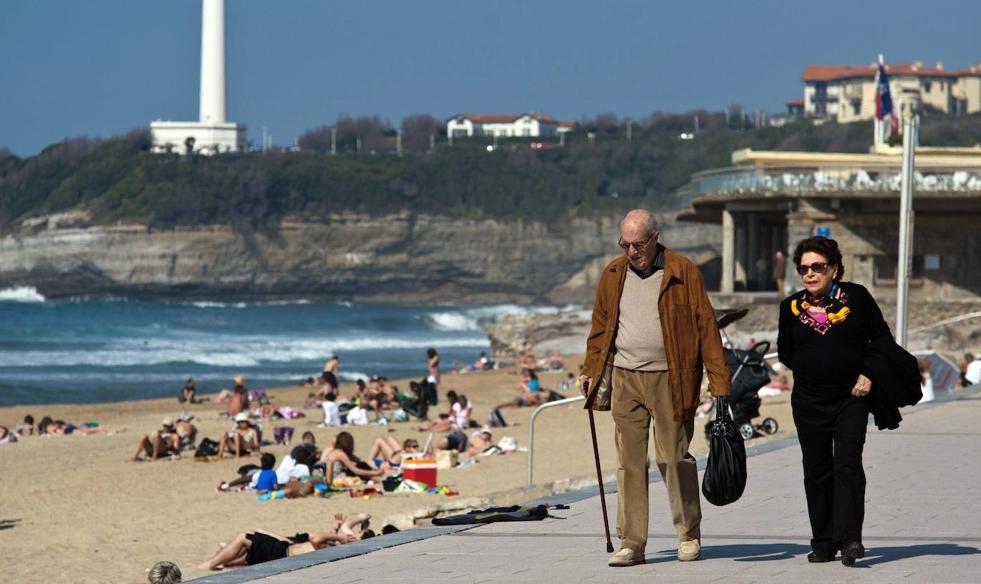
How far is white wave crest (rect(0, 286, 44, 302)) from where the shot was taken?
12949 centimetres

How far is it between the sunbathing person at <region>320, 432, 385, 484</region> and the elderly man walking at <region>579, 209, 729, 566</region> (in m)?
9.25

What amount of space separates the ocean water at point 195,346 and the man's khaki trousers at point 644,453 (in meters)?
31.1

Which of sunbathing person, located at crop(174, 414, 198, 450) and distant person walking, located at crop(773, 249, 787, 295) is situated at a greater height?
distant person walking, located at crop(773, 249, 787, 295)

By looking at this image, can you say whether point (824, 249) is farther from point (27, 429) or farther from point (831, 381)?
point (27, 429)

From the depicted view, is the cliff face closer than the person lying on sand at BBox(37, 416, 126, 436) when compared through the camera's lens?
No

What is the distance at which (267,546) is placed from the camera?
10.5 metres

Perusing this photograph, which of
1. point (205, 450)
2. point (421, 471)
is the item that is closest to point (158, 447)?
point (205, 450)

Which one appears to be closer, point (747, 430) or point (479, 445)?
point (747, 430)

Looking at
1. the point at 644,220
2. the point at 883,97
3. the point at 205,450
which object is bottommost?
the point at 205,450

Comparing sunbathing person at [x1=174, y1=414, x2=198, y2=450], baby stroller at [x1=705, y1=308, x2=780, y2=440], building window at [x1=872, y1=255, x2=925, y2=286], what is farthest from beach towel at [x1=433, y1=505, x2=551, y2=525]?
building window at [x1=872, y1=255, x2=925, y2=286]

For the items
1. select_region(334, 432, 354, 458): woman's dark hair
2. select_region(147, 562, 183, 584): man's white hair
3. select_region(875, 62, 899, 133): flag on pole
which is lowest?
select_region(334, 432, 354, 458): woman's dark hair

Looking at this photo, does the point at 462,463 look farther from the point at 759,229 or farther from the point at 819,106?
the point at 819,106

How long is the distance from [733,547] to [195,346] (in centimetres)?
5876

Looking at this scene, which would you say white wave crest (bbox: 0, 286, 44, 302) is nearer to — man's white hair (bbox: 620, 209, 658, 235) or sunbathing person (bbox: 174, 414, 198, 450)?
sunbathing person (bbox: 174, 414, 198, 450)
